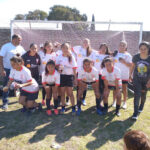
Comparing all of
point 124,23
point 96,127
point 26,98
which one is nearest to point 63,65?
point 26,98

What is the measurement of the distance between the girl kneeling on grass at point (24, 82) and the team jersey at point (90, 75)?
1.18 m

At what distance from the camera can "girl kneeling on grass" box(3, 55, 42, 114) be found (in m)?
3.83

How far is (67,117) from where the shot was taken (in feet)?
13.5

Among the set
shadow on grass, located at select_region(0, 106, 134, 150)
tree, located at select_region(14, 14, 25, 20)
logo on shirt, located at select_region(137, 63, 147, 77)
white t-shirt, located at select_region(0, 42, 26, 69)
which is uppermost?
tree, located at select_region(14, 14, 25, 20)

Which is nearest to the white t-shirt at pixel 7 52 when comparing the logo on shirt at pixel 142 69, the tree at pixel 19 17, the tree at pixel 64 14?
the logo on shirt at pixel 142 69

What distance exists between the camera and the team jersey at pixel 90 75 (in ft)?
13.4

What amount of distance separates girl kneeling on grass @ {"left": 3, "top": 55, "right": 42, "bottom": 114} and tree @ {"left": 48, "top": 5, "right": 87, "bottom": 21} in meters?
42.5

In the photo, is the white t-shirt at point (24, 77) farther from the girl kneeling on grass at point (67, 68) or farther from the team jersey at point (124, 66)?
the team jersey at point (124, 66)

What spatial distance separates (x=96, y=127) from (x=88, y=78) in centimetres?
116

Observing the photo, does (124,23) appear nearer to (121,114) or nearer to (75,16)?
(121,114)

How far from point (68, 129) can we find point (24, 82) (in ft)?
4.94

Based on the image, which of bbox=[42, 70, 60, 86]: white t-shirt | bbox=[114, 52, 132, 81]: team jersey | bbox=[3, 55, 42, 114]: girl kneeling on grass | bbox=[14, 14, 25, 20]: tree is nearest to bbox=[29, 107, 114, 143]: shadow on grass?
bbox=[3, 55, 42, 114]: girl kneeling on grass

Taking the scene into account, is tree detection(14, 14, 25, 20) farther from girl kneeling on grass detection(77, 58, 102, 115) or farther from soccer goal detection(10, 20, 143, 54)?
girl kneeling on grass detection(77, 58, 102, 115)

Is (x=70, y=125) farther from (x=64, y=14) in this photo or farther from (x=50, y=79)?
(x=64, y=14)
